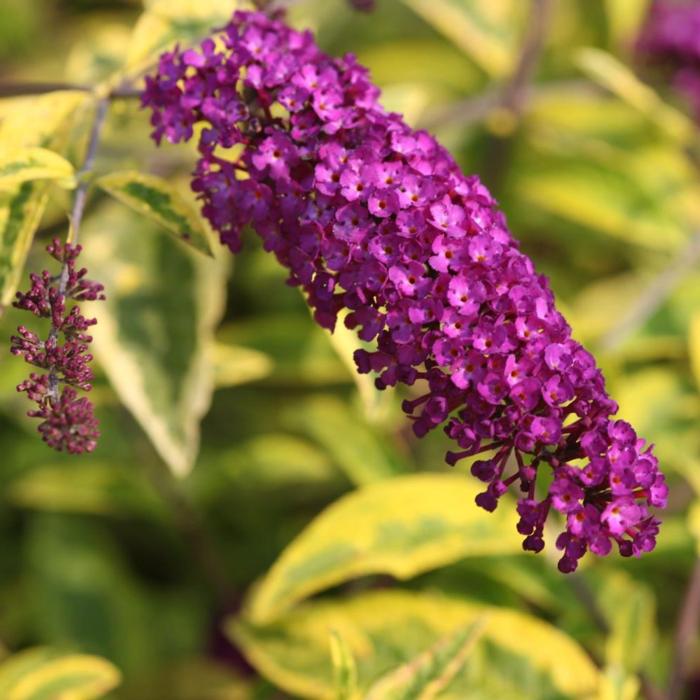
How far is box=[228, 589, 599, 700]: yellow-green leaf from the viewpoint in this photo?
5.74 ft

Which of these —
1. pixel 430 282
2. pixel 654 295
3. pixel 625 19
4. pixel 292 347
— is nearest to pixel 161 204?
pixel 430 282

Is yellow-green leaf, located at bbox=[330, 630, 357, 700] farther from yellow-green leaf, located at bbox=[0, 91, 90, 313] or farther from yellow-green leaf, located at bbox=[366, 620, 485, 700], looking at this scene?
yellow-green leaf, located at bbox=[0, 91, 90, 313]

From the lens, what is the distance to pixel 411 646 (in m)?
1.82

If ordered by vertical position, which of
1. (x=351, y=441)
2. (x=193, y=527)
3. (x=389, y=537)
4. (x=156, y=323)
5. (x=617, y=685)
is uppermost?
(x=156, y=323)

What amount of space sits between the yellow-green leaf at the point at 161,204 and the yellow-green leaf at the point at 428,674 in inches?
24.9

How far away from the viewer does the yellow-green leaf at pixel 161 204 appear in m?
1.45

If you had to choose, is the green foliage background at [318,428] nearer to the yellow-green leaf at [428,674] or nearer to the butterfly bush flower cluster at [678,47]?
the yellow-green leaf at [428,674]

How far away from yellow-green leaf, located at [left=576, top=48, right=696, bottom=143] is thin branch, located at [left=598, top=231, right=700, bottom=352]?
0.80ft

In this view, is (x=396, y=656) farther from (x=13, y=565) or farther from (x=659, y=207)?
(x=659, y=207)

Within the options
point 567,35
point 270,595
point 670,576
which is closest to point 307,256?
point 270,595

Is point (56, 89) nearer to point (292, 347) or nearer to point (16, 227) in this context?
point (16, 227)

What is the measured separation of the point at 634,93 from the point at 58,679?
5.21 ft

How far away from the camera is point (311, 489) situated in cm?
228

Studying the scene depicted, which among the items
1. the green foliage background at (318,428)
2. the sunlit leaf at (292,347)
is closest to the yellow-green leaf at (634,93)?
the green foliage background at (318,428)
